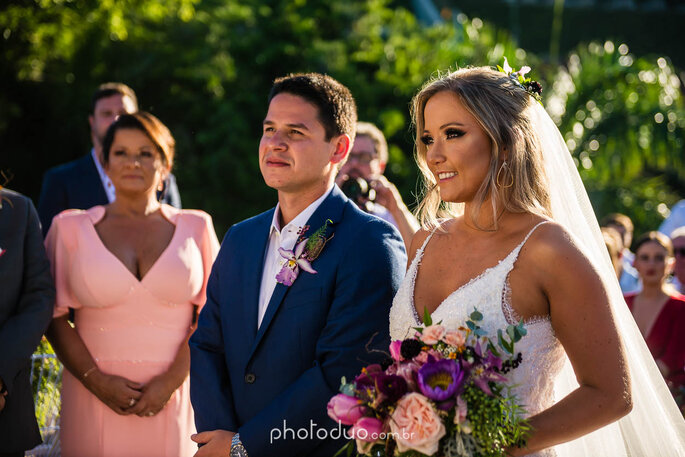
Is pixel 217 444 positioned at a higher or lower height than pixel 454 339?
lower

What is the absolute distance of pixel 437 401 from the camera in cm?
251

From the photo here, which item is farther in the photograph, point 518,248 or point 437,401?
point 518,248

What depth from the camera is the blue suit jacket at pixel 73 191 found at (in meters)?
5.88

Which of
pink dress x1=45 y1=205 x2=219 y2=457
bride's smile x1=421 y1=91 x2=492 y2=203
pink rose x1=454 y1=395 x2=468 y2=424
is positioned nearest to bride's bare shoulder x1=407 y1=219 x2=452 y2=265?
bride's smile x1=421 y1=91 x2=492 y2=203

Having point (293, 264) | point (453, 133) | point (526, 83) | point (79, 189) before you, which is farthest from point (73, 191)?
point (526, 83)

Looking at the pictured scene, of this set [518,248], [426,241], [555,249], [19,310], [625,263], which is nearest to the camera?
[555,249]

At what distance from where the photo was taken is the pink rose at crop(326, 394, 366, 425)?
264 centimetres

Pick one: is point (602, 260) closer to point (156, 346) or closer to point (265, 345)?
point (265, 345)

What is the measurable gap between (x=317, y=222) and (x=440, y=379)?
1.33 meters

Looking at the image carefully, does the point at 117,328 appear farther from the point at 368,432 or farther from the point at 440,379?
the point at 440,379

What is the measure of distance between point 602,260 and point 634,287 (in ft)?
18.6

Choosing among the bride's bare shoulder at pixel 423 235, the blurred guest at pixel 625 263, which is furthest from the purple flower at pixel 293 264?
the blurred guest at pixel 625 263

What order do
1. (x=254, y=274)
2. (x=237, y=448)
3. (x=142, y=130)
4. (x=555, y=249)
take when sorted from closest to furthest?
(x=555, y=249)
(x=237, y=448)
(x=254, y=274)
(x=142, y=130)

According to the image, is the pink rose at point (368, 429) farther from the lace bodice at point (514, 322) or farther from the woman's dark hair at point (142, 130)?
the woman's dark hair at point (142, 130)
